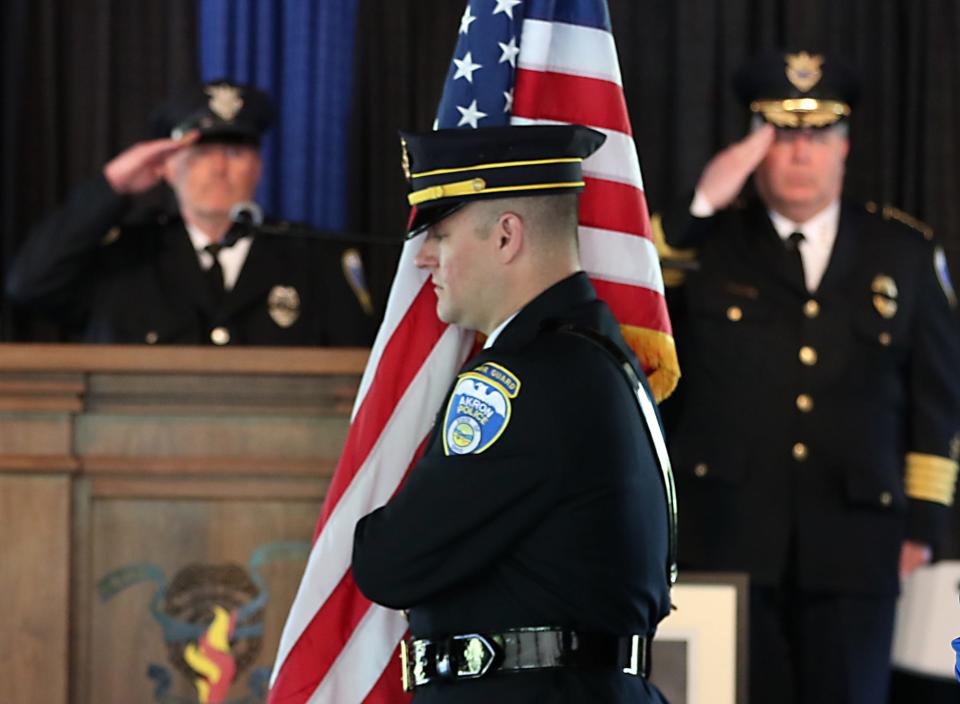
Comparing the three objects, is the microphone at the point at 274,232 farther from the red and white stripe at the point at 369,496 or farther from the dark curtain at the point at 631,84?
the dark curtain at the point at 631,84

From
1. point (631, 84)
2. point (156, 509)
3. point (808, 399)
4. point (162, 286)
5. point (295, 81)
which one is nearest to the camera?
point (156, 509)

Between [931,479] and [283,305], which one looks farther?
[283,305]

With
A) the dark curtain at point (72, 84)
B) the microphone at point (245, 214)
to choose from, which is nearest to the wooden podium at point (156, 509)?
the microphone at point (245, 214)

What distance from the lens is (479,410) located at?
2.28 m

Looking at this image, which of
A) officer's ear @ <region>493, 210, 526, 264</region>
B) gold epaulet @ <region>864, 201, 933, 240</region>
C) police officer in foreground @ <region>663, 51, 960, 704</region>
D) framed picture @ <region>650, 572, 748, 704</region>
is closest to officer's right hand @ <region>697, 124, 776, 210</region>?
police officer in foreground @ <region>663, 51, 960, 704</region>

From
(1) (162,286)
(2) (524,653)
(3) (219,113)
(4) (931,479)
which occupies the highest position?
(3) (219,113)

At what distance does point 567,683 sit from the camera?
2295 mm

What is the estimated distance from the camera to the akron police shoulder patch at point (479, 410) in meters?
2.27

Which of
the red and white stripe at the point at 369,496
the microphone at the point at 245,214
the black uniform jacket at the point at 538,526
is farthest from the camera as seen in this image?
the microphone at the point at 245,214

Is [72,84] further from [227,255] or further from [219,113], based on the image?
[227,255]

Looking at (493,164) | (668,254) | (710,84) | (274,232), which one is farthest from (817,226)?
(493,164)

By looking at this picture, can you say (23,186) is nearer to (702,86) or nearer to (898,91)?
(702,86)

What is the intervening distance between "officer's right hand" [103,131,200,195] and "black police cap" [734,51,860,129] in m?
1.50

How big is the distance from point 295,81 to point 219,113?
1.89 feet
